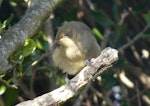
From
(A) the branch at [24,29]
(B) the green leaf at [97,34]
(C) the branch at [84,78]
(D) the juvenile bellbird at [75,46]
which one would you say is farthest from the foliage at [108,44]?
(C) the branch at [84,78]

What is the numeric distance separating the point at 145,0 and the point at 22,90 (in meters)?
0.94

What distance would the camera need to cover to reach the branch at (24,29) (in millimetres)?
1783

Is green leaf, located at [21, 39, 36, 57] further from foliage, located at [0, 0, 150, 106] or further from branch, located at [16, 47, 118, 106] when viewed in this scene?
foliage, located at [0, 0, 150, 106]

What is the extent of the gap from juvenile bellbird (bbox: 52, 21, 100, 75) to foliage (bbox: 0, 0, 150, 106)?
401mm

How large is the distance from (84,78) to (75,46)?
39cm

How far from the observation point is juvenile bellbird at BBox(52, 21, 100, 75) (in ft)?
6.79

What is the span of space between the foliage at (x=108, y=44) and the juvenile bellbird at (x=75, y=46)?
401 millimetres

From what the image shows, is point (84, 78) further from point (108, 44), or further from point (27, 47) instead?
point (108, 44)

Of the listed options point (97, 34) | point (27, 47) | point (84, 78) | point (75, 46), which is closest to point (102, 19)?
point (97, 34)

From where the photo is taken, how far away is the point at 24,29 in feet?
6.23

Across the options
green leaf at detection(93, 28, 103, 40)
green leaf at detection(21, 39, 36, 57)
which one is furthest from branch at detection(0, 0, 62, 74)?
green leaf at detection(93, 28, 103, 40)

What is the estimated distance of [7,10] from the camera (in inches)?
115

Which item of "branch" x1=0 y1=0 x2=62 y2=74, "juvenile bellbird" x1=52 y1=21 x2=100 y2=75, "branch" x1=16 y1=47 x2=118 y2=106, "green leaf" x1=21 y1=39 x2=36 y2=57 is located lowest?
"juvenile bellbird" x1=52 y1=21 x2=100 y2=75

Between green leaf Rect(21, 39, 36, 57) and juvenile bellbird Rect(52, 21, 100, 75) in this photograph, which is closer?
green leaf Rect(21, 39, 36, 57)
